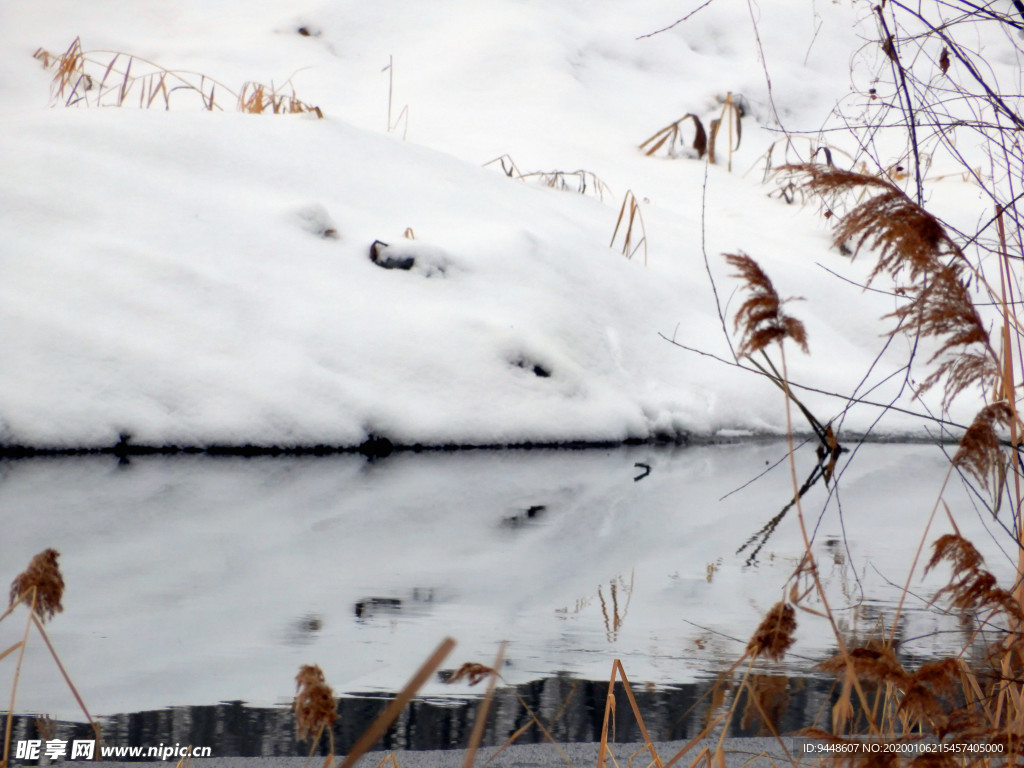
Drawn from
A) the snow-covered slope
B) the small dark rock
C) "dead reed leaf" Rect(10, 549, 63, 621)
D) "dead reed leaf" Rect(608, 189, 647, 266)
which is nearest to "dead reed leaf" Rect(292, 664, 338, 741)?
"dead reed leaf" Rect(10, 549, 63, 621)

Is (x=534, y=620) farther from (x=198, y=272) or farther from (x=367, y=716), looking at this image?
(x=198, y=272)

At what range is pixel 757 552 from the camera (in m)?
2.17

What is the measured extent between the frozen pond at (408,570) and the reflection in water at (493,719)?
34 mm

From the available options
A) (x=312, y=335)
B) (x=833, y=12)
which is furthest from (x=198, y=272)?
(x=833, y=12)

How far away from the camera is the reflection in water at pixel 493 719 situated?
42.5 inches

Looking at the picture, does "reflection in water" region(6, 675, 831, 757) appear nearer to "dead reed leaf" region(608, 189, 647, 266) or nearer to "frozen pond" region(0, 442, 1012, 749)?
"frozen pond" region(0, 442, 1012, 749)

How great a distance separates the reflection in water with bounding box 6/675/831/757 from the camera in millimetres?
1079

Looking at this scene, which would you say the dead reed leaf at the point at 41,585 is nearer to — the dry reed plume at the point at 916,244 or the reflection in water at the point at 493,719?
the reflection in water at the point at 493,719

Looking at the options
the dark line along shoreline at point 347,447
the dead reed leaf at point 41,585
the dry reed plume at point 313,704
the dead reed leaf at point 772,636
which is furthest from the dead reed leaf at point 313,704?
the dark line along shoreline at point 347,447

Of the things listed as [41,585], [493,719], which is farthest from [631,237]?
[41,585]

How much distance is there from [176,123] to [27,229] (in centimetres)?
121

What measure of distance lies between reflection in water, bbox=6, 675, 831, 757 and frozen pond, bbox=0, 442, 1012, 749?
0.03m

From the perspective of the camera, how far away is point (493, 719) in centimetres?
118

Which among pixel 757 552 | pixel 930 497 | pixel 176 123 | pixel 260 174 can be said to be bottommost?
pixel 757 552
